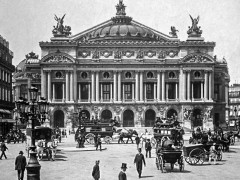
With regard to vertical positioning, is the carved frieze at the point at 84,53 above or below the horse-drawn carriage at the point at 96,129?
above

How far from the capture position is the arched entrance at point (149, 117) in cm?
9838

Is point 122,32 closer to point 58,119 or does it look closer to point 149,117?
point 149,117

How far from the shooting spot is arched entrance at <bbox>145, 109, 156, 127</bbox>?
98.4 meters

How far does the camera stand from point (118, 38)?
357ft

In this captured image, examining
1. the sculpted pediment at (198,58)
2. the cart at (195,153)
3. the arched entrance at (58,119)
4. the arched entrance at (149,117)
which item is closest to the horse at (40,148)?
the cart at (195,153)

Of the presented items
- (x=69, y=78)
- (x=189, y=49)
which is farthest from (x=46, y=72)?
(x=189, y=49)

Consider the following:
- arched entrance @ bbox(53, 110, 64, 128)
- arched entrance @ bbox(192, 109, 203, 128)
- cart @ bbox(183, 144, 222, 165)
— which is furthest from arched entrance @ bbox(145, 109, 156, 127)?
cart @ bbox(183, 144, 222, 165)

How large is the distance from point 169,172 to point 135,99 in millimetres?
68312

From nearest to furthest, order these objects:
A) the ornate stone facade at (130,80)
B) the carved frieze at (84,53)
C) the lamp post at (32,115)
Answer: the lamp post at (32,115) → the ornate stone facade at (130,80) → the carved frieze at (84,53)

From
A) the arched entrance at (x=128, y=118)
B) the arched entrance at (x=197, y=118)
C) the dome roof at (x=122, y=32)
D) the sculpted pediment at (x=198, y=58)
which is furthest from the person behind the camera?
the dome roof at (x=122, y=32)

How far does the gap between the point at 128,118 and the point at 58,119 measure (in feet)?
47.7

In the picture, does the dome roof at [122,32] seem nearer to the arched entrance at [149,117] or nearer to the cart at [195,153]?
the arched entrance at [149,117]

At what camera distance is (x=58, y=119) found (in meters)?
98.0

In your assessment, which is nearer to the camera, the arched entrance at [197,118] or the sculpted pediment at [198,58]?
the arched entrance at [197,118]
